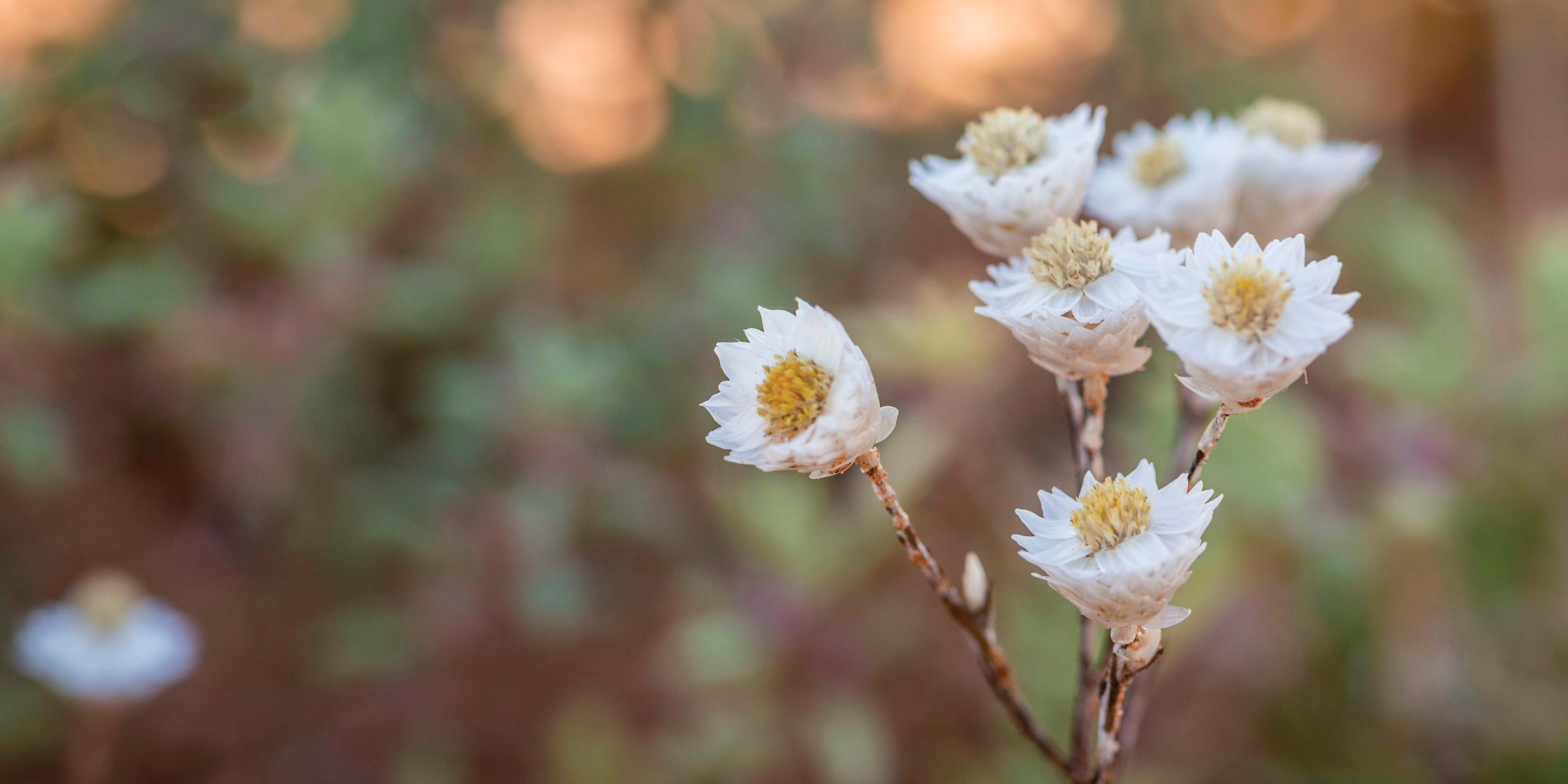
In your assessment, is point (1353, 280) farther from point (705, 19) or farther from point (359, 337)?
point (359, 337)

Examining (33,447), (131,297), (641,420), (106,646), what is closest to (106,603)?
(106,646)

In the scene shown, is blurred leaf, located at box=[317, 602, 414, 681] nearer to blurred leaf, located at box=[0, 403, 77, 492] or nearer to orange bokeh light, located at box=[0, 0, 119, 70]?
blurred leaf, located at box=[0, 403, 77, 492]

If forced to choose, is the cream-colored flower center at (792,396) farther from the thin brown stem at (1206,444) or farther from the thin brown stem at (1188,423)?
the thin brown stem at (1188,423)

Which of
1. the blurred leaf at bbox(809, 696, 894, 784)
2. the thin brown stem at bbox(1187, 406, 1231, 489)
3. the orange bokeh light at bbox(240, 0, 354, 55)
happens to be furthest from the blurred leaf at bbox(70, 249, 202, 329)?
the thin brown stem at bbox(1187, 406, 1231, 489)

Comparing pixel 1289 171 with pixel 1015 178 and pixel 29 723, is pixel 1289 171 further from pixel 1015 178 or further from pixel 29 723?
pixel 29 723

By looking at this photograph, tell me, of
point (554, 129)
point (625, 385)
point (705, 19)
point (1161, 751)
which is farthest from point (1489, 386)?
point (554, 129)

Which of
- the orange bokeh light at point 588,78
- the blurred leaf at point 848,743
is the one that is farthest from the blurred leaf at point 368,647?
the orange bokeh light at point 588,78
